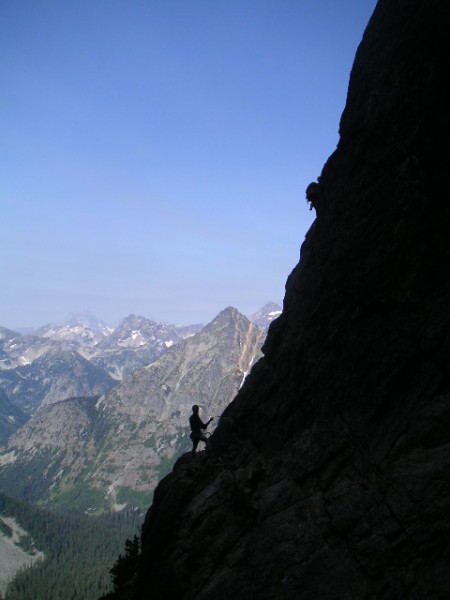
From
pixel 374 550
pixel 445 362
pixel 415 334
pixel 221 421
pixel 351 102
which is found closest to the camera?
pixel 374 550

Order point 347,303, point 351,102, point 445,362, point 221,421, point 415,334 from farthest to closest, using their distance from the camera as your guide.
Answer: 1. point 221,421
2. point 351,102
3. point 347,303
4. point 415,334
5. point 445,362

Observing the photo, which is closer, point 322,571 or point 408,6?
point 322,571

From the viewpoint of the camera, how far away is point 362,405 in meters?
28.3

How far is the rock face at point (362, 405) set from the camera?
2319cm

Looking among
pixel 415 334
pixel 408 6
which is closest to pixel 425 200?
pixel 415 334

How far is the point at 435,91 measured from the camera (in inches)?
1085

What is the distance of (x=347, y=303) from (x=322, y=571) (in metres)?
17.3

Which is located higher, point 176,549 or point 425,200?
point 425,200

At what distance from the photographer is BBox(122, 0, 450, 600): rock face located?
23.2m

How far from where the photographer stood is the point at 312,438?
99.8 feet

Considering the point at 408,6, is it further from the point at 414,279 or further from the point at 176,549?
the point at 176,549

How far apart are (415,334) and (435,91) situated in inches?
625

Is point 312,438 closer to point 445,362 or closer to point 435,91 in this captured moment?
point 445,362

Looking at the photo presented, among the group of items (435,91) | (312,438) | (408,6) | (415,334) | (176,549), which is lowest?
(176,549)
